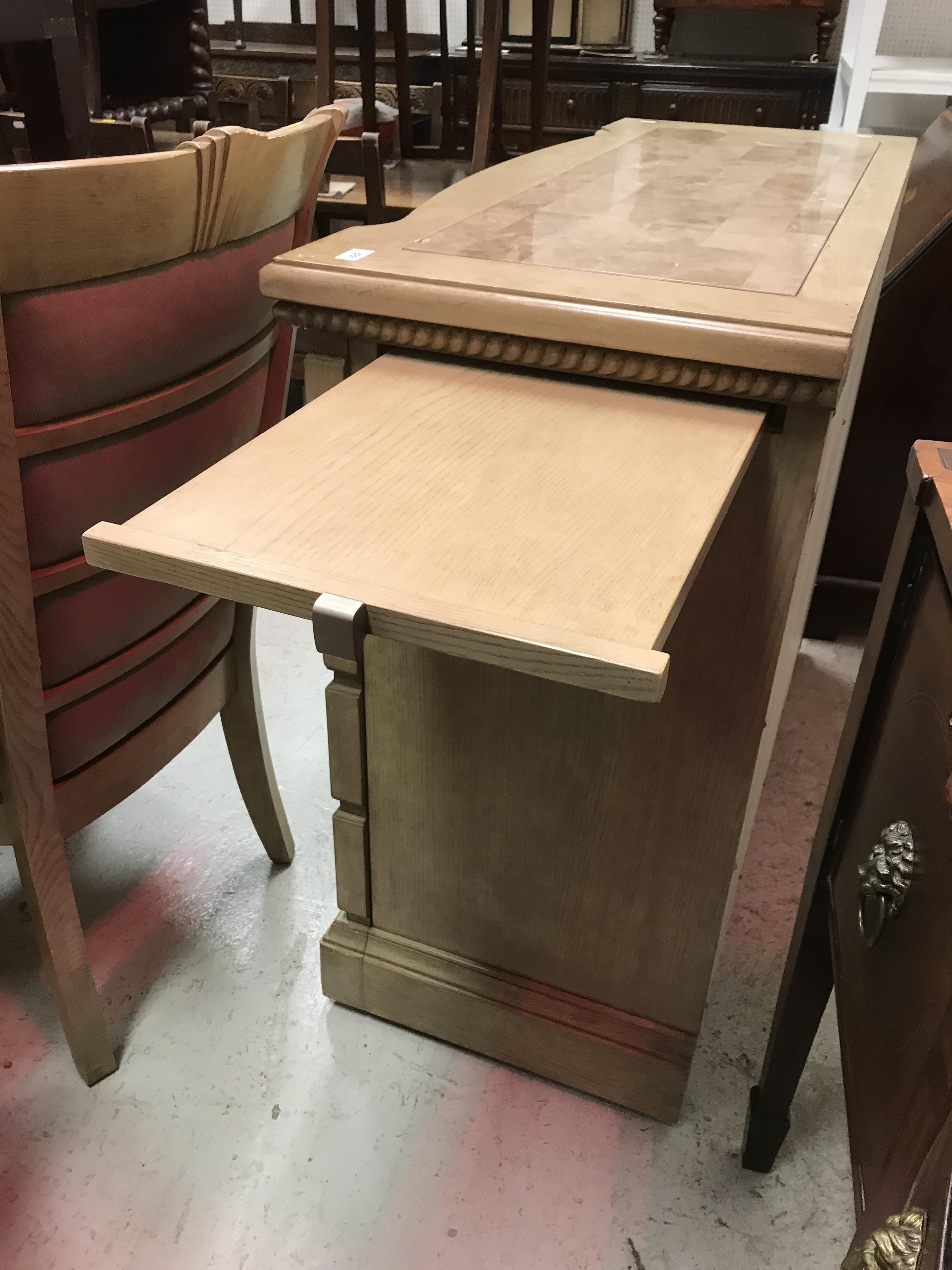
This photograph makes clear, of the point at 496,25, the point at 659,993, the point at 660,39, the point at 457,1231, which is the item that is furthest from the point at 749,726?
the point at 660,39

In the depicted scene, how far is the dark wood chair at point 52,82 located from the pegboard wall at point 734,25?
2.04 metres

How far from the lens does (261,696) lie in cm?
180

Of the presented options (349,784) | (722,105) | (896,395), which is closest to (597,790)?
(349,784)

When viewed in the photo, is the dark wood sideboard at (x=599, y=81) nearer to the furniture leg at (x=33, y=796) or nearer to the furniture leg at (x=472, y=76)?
the furniture leg at (x=472, y=76)

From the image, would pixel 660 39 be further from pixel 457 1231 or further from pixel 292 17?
pixel 457 1231

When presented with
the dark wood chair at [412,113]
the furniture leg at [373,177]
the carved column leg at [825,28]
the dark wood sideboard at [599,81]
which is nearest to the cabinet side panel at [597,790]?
the furniture leg at [373,177]

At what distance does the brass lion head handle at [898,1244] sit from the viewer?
0.46 meters

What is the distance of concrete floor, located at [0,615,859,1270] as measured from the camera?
0.98 meters

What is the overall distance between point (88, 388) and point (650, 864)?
2.28 feet

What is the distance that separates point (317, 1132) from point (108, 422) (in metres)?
0.80

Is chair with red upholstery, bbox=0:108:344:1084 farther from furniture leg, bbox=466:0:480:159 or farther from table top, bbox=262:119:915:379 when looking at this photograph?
furniture leg, bbox=466:0:480:159

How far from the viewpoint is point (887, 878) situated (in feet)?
2.03

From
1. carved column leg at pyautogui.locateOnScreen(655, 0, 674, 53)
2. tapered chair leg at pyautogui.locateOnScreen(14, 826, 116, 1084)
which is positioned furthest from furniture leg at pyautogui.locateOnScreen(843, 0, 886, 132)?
tapered chair leg at pyautogui.locateOnScreen(14, 826, 116, 1084)

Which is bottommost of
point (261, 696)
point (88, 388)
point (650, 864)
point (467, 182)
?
point (261, 696)
